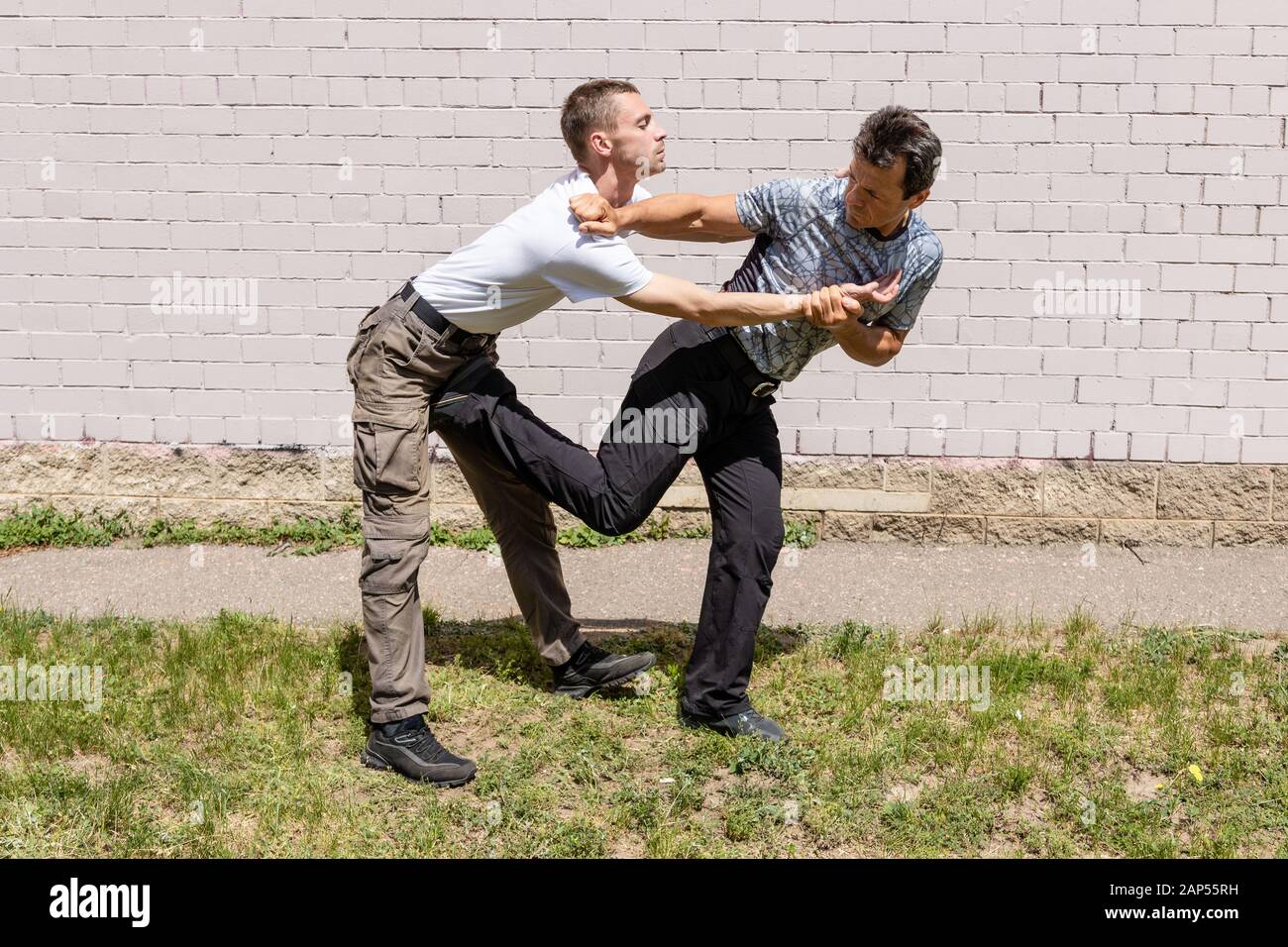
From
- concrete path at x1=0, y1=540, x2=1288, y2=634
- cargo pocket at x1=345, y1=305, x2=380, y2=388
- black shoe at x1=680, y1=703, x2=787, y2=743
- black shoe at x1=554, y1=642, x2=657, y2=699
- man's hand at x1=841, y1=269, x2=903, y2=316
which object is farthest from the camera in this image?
concrete path at x1=0, y1=540, x2=1288, y2=634

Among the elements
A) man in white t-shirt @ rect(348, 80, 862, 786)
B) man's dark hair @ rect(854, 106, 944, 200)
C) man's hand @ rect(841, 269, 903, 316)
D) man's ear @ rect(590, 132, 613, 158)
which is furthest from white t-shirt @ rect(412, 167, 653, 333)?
man's dark hair @ rect(854, 106, 944, 200)

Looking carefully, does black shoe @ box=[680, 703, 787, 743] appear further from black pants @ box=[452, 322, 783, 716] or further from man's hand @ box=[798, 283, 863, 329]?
man's hand @ box=[798, 283, 863, 329]

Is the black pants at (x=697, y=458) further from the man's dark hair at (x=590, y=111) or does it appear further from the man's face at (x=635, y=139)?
the man's dark hair at (x=590, y=111)

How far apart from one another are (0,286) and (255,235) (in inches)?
54.1

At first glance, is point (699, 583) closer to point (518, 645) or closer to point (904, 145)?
point (518, 645)

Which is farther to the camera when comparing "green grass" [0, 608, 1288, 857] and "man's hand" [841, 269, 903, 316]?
"man's hand" [841, 269, 903, 316]

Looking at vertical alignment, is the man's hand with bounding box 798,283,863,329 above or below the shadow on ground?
above

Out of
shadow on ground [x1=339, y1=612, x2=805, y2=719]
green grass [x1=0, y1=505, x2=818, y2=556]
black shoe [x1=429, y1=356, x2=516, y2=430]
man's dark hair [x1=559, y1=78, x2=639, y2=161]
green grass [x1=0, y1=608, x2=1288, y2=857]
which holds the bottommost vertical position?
green grass [x1=0, y1=608, x2=1288, y2=857]

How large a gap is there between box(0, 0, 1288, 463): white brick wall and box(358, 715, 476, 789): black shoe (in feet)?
9.00

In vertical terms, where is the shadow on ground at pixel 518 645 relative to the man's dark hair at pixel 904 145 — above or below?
below

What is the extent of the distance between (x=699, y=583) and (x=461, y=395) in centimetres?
221

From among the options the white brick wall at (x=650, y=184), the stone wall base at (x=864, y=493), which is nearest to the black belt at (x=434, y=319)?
the white brick wall at (x=650, y=184)

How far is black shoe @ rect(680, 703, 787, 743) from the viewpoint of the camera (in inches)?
180

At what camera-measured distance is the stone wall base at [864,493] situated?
6797 millimetres
